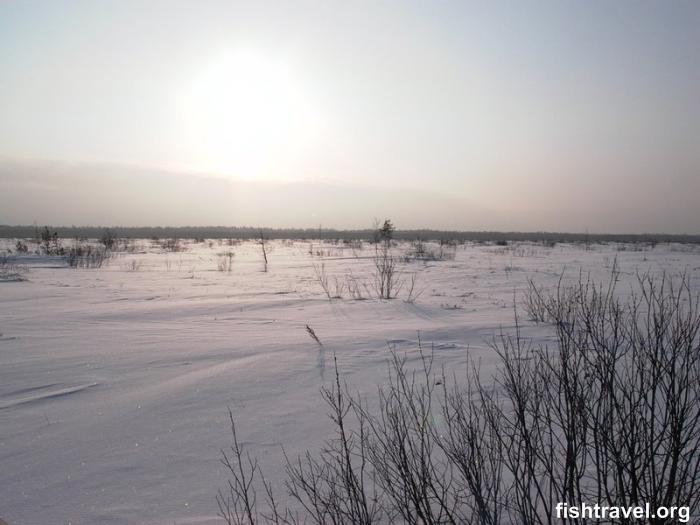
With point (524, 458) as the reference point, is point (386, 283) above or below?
below

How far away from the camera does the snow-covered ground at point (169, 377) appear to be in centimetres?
234

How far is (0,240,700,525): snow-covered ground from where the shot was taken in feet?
7.66

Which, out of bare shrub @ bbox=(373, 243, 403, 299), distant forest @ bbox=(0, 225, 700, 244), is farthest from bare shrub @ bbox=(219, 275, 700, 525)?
distant forest @ bbox=(0, 225, 700, 244)

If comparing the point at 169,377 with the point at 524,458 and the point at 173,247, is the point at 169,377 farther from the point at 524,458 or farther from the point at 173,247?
the point at 173,247

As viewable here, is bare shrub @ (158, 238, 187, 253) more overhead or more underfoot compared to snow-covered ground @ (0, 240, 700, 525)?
more overhead

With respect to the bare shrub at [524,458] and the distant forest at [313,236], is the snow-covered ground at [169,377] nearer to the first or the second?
the bare shrub at [524,458]

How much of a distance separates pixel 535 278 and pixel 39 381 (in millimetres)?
11511

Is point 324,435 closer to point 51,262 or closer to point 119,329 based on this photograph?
point 119,329

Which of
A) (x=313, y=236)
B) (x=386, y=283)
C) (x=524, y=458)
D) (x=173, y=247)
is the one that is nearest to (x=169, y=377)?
(x=524, y=458)

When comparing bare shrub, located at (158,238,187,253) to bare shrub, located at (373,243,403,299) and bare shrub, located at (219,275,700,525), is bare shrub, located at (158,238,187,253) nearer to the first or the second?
bare shrub, located at (373,243,403,299)

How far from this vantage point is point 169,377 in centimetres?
405

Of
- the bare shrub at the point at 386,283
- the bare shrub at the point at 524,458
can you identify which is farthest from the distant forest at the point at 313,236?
the bare shrub at the point at 524,458

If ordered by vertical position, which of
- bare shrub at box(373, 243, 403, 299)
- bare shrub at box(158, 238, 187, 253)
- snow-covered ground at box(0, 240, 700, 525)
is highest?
bare shrub at box(158, 238, 187, 253)

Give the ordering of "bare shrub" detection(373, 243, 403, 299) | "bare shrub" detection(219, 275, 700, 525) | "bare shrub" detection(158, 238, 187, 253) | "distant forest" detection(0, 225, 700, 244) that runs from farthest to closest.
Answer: "distant forest" detection(0, 225, 700, 244) → "bare shrub" detection(158, 238, 187, 253) → "bare shrub" detection(373, 243, 403, 299) → "bare shrub" detection(219, 275, 700, 525)
